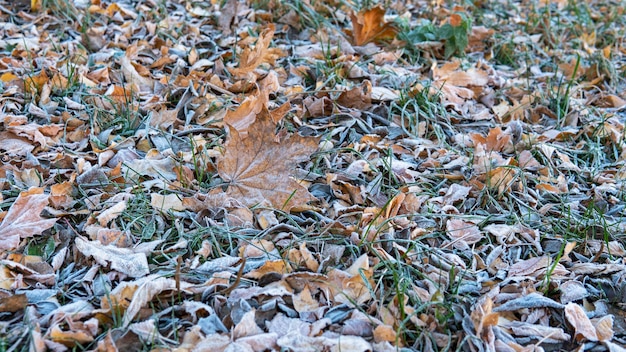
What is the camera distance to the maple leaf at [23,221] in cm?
208

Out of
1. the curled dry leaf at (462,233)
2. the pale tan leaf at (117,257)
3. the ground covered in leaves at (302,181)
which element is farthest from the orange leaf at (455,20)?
the pale tan leaf at (117,257)

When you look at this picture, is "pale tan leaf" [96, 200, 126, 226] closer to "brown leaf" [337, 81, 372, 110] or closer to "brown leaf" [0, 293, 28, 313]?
"brown leaf" [0, 293, 28, 313]

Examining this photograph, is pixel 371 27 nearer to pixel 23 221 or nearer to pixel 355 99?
pixel 355 99

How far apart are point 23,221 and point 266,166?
79 centimetres

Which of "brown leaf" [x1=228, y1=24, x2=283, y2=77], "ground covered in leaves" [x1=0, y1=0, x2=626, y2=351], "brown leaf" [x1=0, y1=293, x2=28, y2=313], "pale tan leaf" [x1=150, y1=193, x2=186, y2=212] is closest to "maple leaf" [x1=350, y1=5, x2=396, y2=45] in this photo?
"ground covered in leaves" [x1=0, y1=0, x2=626, y2=351]

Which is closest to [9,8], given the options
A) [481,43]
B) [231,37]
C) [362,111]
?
[231,37]

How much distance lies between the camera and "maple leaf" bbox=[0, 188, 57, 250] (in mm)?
2078

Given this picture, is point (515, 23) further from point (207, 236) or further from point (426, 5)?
point (207, 236)

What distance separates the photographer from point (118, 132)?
2.72 m

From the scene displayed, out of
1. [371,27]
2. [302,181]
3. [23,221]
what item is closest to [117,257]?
[23,221]

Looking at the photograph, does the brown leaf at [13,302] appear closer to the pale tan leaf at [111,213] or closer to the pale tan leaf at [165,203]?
the pale tan leaf at [111,213]

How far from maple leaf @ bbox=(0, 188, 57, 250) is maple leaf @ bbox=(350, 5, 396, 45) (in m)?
1.86

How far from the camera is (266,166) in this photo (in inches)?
90.1

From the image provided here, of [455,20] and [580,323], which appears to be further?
[455,20]
